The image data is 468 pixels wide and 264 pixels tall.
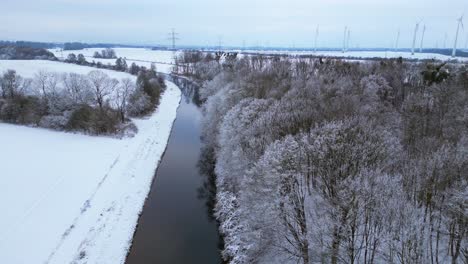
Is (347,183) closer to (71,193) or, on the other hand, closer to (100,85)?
(71,193)

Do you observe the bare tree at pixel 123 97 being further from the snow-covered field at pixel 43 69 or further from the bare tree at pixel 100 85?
the snow-covered field at pixel 43 69

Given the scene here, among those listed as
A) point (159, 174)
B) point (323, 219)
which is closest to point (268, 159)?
point (323, 219)

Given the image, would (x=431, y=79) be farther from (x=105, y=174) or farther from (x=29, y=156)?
(x=29, y=156)

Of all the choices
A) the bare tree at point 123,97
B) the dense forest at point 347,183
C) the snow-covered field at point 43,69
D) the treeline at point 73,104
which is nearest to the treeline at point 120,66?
the snow-covered field at point 43,69

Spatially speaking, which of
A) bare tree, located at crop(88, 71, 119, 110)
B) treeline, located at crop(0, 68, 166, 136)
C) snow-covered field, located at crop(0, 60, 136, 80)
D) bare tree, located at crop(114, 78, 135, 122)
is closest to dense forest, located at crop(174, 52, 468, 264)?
treeline, located at crop(0, 68, 166, 136)

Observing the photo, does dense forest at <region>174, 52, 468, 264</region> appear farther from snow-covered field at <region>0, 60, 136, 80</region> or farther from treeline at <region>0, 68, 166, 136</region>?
snow-covered field at <region>0, 60, 136, 80</region>
